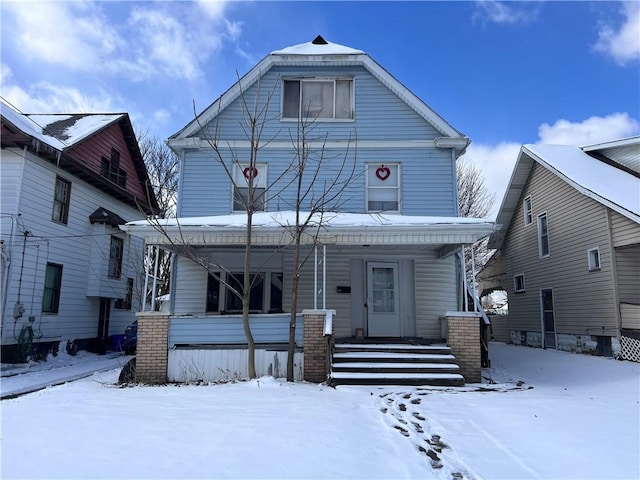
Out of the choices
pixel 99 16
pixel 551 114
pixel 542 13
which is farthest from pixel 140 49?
pixel 551 114

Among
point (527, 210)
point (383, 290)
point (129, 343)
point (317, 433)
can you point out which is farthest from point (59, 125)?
point (527, 210)

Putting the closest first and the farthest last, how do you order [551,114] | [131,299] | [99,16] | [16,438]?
[16,438] < [99,16] < [131,299] < [551,114]

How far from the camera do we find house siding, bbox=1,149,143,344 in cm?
1209

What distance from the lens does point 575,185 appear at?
1312cm

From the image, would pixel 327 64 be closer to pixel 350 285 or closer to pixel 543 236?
pixel 350 285

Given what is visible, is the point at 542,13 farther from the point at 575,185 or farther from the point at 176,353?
the point at 176,353

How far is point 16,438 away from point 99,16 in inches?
391

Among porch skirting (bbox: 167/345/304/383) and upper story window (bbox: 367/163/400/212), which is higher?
upper story window (bbox: 367/163/400/212)

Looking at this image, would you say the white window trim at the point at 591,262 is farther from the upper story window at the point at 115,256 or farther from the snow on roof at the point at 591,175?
the upper story window at the point at 115,256

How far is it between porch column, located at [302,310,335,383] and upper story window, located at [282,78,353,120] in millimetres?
5691

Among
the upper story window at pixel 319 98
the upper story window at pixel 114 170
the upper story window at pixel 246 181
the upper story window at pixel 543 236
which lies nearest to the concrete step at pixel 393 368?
the upper story window at pixel 246 181

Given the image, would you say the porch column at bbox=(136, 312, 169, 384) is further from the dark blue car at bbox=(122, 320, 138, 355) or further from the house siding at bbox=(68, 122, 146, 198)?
the house siding at bbox=(68, 122, 146, 198)

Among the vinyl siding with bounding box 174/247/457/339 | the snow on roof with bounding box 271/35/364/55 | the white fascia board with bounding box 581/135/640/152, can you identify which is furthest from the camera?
the white fascia board with bounding box 581/135/640/152

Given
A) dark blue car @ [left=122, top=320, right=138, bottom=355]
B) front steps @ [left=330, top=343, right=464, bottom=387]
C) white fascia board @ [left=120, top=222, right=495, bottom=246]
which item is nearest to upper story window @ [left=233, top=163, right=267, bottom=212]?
white fascia board @ [left=120, top=222, right=495, bottom=246]
